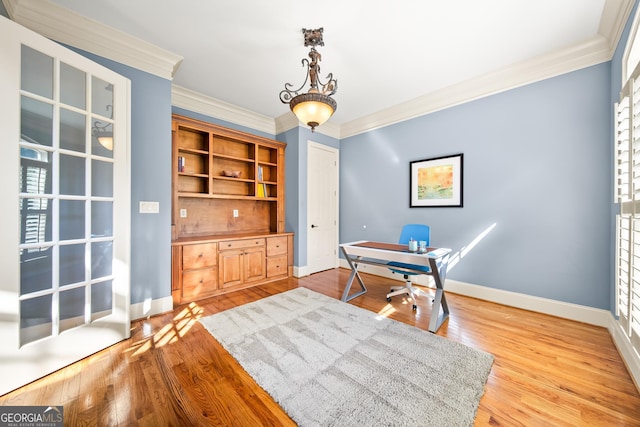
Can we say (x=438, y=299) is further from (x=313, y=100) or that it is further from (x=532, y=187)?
(x=313, y=100)

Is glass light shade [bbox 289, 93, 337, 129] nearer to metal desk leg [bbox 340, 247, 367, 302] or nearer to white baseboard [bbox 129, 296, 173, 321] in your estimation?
metal desk leg [bbox 340, 247, 367, 302]

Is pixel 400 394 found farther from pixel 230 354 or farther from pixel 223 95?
pixel 223 95

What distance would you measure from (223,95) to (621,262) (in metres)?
4.42

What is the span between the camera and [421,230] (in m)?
3.02

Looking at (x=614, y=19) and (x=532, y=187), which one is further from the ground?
(x=614, y=19)

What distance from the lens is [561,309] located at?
244cm

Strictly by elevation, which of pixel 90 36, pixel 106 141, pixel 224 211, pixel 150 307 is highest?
pixel 90 36

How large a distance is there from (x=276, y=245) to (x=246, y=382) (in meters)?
2.34

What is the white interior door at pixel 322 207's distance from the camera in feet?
13.5

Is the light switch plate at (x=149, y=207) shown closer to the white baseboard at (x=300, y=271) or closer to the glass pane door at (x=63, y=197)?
the glass pane door at (x=63, y=197)

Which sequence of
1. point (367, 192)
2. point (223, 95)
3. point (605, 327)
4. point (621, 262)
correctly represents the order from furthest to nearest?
point (367, 192) → point (223, 95) → point (605, 327) → point (621, 262)

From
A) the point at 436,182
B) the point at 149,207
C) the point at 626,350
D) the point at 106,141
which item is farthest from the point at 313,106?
the point at 626,350

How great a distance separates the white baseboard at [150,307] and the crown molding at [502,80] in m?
3.88

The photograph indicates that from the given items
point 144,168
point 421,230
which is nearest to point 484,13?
point 421,230
